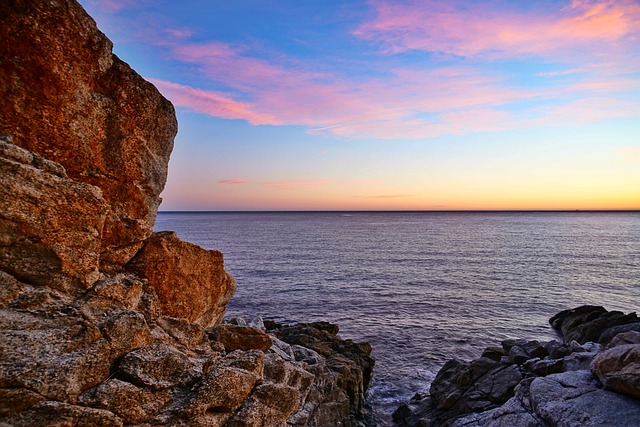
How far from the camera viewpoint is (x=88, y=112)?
34.8 feet

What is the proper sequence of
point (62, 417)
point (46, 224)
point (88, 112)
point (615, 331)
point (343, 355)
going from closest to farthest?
point (62, 417) → point (46, 224) → point (88, 112) → point (343, 355) → point (615, 331)

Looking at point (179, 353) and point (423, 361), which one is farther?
point (423, 361)

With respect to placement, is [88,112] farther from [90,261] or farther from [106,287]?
[106,287]

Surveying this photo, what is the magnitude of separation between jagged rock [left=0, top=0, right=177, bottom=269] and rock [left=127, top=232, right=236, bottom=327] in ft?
2.06

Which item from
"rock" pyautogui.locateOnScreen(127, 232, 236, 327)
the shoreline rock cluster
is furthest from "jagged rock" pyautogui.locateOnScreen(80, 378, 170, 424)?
the shoreline rock cluster

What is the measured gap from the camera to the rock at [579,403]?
11398 millimetres

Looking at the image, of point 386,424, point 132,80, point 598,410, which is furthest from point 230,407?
Answer: point 386,424

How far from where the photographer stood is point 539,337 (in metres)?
33.2

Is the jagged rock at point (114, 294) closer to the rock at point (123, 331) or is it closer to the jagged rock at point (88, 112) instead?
the rock at point (123, 331)

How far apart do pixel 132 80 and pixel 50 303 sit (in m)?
7.16

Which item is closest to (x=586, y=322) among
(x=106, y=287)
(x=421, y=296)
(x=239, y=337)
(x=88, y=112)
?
(x=421, y=296)

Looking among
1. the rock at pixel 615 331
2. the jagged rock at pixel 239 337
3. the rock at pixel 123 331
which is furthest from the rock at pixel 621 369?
the rock at pixel 615 331

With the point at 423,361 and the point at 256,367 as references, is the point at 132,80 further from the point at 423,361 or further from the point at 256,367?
the point at 423,361

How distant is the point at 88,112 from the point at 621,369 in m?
18.9
